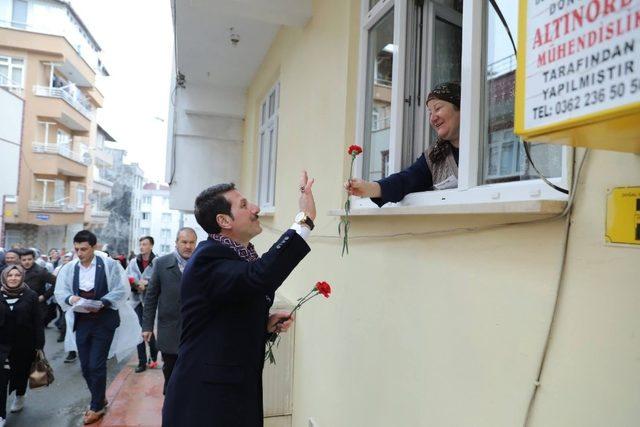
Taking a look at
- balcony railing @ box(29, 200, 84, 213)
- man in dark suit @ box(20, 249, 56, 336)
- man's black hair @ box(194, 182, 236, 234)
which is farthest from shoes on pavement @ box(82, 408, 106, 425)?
balcony railing @ box(29, 200, 84, 213)

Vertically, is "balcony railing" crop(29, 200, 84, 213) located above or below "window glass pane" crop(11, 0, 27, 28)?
below

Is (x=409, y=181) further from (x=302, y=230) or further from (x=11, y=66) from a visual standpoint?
(x=11, y=66)

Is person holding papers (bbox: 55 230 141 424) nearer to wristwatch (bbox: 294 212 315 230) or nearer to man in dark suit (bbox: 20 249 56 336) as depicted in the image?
man in dark suit (bbox: 20 249 56 336)

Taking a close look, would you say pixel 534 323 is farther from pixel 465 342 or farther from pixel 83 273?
pixel 83 273

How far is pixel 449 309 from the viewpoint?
178 centimetres

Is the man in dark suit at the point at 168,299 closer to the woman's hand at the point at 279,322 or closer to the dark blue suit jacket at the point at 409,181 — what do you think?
the woman's hand at the point at 279,322

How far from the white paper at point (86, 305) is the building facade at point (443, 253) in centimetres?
197

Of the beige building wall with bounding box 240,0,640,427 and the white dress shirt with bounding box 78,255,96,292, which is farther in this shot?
the white dress shirt with bounding box 78,255,96,292

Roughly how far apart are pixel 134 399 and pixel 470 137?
17.2 ft

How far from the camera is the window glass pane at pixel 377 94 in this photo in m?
2.72

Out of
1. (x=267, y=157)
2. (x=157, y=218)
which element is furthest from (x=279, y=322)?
(x=157, y=218)

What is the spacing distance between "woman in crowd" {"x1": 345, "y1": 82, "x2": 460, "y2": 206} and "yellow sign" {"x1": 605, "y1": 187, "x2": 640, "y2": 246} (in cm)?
82

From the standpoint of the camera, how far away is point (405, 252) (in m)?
2.15

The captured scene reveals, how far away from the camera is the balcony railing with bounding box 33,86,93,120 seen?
84.8 feet
